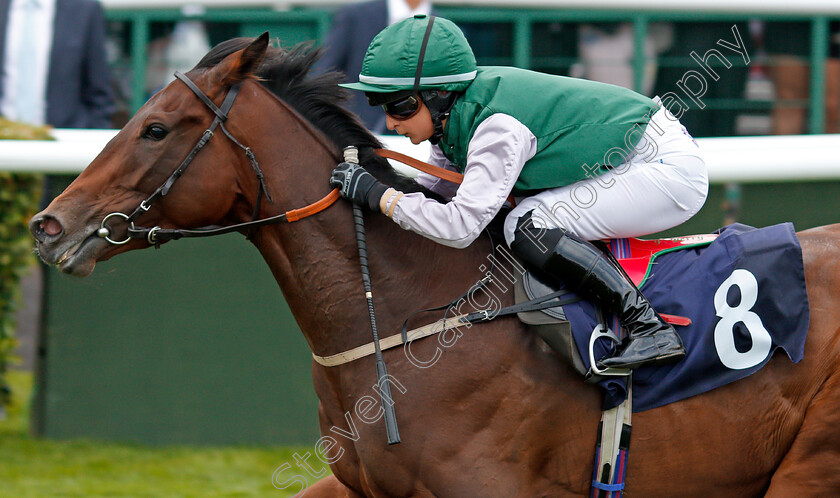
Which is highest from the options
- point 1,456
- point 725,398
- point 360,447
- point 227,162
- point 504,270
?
point 227,162

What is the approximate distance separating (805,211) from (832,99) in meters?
3.12

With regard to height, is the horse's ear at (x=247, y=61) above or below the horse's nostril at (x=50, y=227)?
above

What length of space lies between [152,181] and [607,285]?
4.62 ft

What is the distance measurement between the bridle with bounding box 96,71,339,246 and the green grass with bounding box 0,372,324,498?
199cm

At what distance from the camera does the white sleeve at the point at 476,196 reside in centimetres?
283

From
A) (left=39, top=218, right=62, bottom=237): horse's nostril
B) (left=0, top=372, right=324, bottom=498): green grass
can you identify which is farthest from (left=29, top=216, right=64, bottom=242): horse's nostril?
(left=0, top=372, right=324, bottom=498): green grass

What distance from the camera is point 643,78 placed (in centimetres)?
709

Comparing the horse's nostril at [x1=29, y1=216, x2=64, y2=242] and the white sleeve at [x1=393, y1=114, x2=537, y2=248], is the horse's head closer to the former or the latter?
the horse's nostril at [x1=29, y1=216, x2=64, y2=242]

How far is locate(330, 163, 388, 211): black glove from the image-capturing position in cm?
292

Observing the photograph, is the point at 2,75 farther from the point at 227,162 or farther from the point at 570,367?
the point at 570,367

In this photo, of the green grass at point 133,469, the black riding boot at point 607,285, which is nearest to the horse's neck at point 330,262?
the black riding boot at point 607,285

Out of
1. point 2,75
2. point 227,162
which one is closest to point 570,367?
point 227,162

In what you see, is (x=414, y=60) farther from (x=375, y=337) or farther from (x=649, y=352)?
(x=649, y=352)

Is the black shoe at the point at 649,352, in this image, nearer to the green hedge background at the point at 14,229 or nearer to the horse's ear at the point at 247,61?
the horse's ear at the point at 247,61
